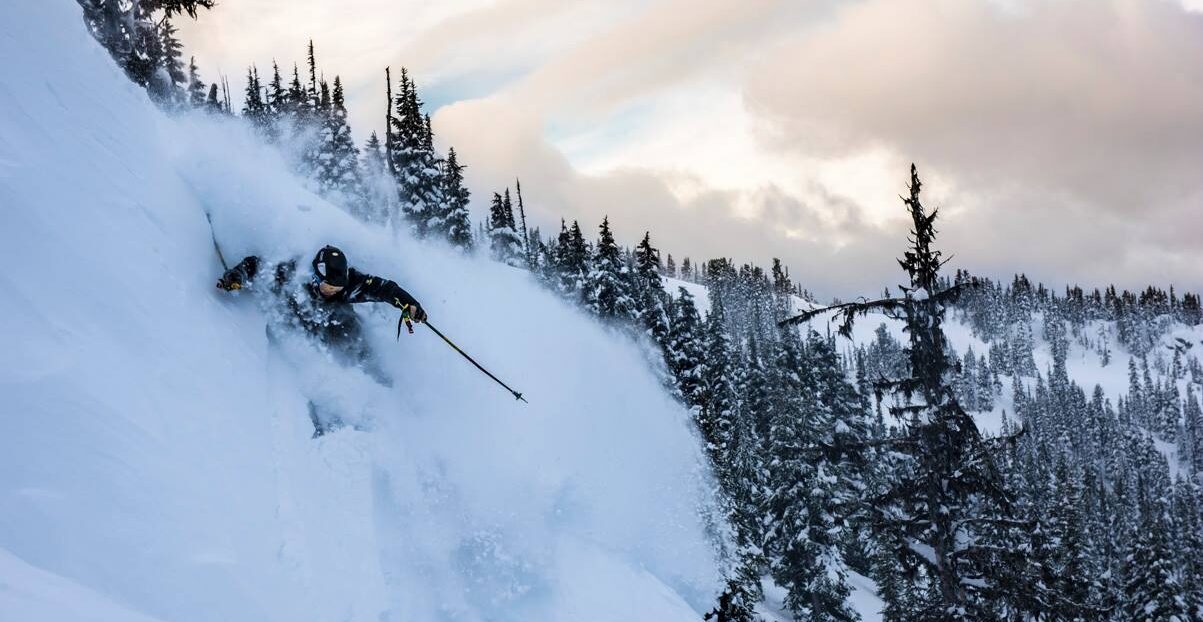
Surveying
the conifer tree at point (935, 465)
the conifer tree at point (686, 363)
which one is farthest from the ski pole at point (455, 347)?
the conifer tree at point (686, 363)

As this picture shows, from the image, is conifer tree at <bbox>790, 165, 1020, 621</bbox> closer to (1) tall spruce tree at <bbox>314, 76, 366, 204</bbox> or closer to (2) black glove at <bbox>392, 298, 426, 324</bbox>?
(2) black glove at <bbox>392, 298, 426, 324</bbox>

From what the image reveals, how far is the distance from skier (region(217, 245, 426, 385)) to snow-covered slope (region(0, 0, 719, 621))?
0.37m

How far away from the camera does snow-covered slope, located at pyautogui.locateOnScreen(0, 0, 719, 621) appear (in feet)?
17.4

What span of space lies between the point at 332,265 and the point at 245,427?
296 centimetres

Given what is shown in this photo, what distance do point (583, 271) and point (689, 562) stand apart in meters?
24.4

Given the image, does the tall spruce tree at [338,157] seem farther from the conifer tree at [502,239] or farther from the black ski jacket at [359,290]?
the black ski jacket at [359,290]

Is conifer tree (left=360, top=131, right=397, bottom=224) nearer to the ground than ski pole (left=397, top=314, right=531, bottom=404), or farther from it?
farther from it

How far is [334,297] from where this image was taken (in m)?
9.98

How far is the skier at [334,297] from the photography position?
9.77 metres

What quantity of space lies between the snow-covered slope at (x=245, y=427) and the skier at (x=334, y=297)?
1.21 feet

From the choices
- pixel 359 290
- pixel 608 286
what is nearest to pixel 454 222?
pixel 608 286

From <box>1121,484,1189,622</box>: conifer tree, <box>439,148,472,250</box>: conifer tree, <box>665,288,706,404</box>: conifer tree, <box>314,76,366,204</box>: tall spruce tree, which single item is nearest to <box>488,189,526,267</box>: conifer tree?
<box>439,148,472,250</box>: conifer tree

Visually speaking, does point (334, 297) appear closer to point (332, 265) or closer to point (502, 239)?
point (332, 265)

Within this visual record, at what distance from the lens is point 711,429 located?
27.8 metres
